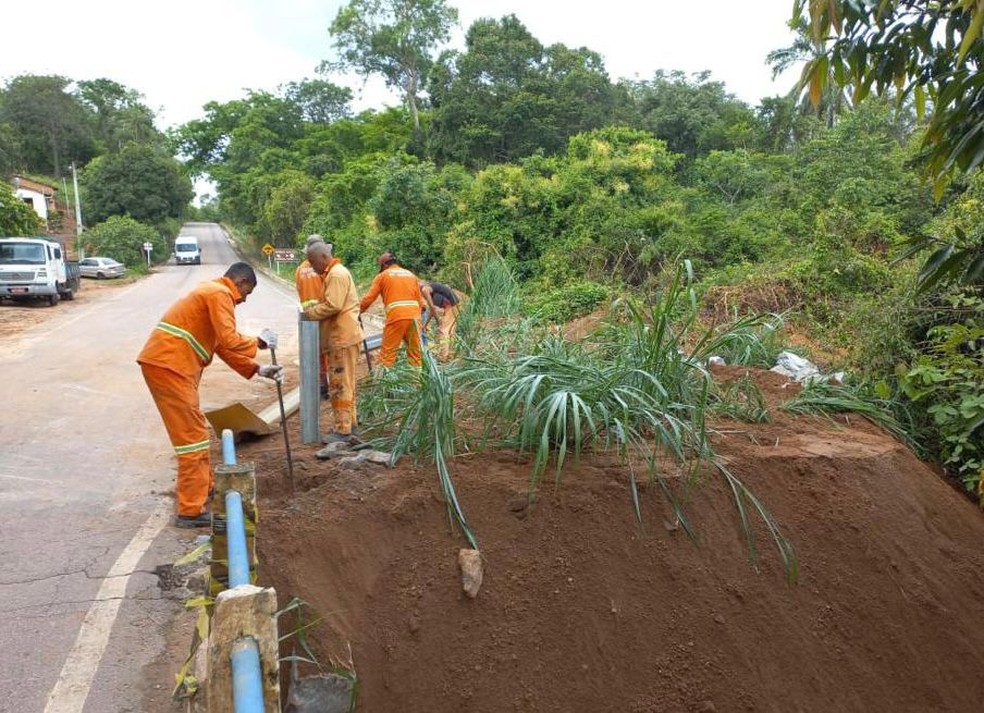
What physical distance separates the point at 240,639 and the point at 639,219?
49.6 ft

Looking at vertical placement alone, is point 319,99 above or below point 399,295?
above

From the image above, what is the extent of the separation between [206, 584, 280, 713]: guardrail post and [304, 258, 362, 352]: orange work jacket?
3913mm

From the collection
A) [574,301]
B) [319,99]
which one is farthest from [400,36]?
[574,301]

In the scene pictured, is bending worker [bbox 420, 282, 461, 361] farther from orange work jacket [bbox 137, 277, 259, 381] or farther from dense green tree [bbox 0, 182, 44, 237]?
dense green tree [bbox 0, 182, 44, 237]

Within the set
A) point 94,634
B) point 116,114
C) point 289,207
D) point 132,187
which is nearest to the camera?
point 94,634

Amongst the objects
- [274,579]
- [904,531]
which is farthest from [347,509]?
[904,531]

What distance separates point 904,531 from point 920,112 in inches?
89.9

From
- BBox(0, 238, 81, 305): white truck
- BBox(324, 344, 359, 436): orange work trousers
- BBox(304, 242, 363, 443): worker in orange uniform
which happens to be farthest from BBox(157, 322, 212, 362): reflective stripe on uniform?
BBox(0, 238, 81, 305): white truck

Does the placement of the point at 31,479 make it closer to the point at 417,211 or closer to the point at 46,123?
the point at 417,211

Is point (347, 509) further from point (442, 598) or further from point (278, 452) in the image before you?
point (278, 452)

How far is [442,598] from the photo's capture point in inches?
127

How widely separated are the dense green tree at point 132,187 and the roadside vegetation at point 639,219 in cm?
15

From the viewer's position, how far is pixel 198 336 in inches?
195

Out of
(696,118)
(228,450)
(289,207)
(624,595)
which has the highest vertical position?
(696,118)
